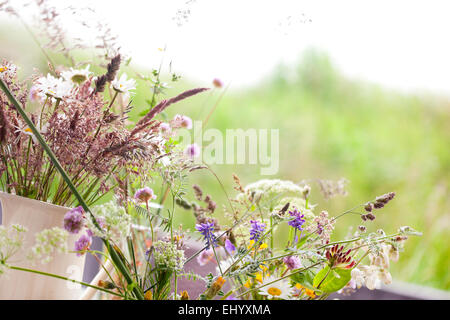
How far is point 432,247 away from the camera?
194 centimetres

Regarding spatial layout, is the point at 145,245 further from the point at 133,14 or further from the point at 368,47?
the point at 368,47

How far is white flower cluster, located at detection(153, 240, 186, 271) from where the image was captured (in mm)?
537

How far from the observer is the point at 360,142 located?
7.30 ft

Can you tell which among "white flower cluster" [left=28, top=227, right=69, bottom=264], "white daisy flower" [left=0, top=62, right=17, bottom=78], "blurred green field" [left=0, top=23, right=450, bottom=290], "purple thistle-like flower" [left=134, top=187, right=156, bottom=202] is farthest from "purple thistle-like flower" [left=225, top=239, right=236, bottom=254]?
"blurred green field" [left=0, top=23, right=450, bottom=290]

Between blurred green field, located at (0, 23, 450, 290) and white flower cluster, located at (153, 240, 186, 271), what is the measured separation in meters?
1.36

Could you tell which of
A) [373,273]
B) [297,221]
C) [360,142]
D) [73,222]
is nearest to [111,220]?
[73,222]

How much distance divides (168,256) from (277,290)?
0.53ft

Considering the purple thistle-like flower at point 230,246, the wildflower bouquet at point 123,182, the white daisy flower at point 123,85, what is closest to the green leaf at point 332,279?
the wildflower bouquet at point 123,182

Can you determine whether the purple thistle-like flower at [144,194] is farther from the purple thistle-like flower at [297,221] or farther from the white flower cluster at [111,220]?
the purple thistle-like flower at [297,221]

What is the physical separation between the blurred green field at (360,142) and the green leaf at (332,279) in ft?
4.38

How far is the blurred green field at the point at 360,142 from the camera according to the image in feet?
6.47

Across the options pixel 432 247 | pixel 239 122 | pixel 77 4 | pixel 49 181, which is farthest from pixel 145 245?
pixel 432 247

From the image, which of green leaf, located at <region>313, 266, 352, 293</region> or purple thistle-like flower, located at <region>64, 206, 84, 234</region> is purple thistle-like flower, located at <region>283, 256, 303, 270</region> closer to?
green leaf, located at <region>313, 266, 352, 293</region>

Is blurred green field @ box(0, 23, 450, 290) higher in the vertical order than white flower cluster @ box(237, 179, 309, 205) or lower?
higher
